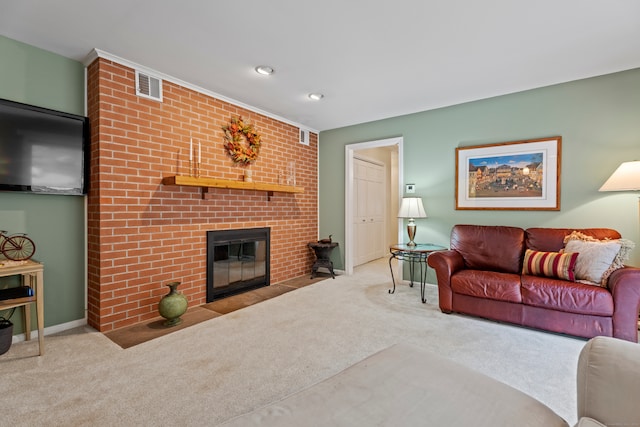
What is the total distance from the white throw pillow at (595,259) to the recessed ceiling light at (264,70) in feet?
10.9

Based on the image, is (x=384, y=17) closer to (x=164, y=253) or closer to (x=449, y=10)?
(x=449, y=10)

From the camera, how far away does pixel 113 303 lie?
9.07 feet

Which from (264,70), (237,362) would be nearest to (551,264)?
(237,362)

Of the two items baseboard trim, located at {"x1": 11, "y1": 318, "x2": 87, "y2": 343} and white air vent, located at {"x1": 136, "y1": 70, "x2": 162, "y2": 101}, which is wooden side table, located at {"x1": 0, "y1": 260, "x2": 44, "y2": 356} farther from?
white air vent, located at {"x1": 136, "y1": 70, "x2": 162, "y2": 101}

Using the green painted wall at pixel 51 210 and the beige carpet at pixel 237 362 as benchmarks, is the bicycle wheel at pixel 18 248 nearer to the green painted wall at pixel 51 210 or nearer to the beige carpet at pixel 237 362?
the green painted wall at pixel 51 210

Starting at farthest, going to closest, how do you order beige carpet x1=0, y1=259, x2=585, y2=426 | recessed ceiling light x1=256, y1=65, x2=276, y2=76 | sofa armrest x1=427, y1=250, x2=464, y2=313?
sofa armrest x1=427, y1=250, x2=464, y2=313
recessed ceiling light x1=256, y1=65, x2=276, y2=76
beige carpet x1=0, y1=259, x2=585, y2=426

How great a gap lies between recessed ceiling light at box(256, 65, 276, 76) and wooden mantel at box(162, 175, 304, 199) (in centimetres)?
123

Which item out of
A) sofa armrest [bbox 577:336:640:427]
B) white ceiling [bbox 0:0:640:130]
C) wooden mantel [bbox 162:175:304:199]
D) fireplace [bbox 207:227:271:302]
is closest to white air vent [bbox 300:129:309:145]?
wooden mantel [bbox 162:175:304:199]

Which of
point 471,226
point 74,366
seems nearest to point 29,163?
point 74,366

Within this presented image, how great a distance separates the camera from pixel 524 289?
8.96 ft

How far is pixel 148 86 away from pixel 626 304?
4543 millimetres

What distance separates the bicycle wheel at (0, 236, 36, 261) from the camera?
2373mm

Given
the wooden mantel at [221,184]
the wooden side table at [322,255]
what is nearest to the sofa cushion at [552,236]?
the wooden side table at [322,255]

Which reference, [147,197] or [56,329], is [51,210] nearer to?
[147,197]
